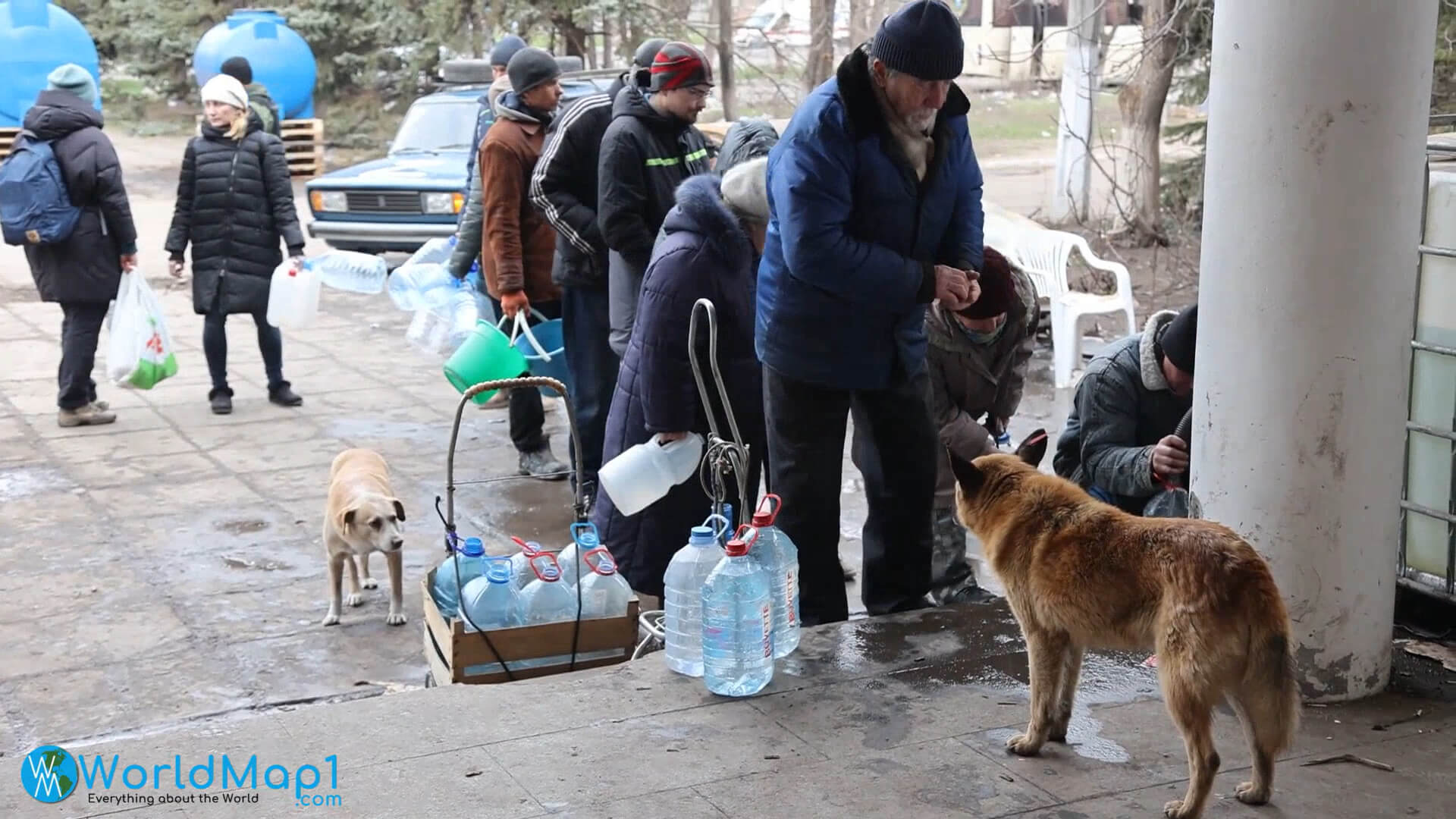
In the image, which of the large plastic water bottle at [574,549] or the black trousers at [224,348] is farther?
the black trousers at [224,348]

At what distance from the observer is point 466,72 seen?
1481 centimetres

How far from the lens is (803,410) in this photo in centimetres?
474

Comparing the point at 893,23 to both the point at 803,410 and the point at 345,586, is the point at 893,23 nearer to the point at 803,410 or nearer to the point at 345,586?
the point at 803,410

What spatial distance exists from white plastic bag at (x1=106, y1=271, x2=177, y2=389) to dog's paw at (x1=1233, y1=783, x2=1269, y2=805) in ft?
23.2

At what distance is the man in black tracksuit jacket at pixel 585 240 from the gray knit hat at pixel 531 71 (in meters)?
0.53

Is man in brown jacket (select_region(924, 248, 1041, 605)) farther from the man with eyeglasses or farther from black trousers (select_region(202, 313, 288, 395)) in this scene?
black trousers (select_region(202, 313, 288, 395))

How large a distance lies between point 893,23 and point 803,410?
4.05 feet

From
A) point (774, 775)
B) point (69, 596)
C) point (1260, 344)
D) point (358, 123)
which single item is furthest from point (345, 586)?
point (358, 123)

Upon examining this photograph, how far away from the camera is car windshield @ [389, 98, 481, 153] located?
46.0 feet

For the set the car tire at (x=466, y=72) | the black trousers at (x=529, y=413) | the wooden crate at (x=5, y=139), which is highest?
the car tire at (x=466, y=72)

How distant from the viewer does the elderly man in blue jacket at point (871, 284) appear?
4359mm

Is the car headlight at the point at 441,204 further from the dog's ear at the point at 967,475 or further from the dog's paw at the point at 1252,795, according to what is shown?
the dog's paw at the point at 1252,795

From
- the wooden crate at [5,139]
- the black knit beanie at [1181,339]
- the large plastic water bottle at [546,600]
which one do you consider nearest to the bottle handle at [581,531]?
the large plastic water bottle at [546,600]

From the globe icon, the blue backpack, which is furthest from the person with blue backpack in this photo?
the globe icon
